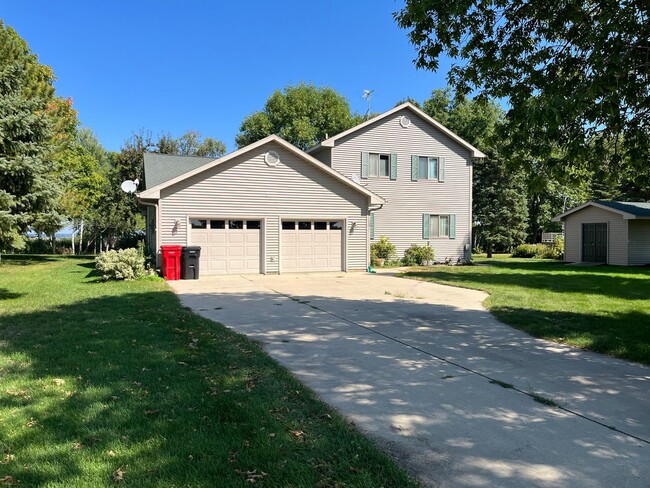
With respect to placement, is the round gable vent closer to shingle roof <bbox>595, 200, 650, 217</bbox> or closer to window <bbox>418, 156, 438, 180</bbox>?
window <bbox>418, 156, 438, 180</bbox>

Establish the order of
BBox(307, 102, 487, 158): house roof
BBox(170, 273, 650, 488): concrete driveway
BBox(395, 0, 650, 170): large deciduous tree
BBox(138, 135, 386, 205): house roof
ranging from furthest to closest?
1. BBox(307, 102, 487, 158): house roof
2. BBox(138, 135, 386, 205): house roof
3. BBox(395, 0, 650, 170): large deciduous tree
4. BBox(170, 273, 650, 488): concrete driveway

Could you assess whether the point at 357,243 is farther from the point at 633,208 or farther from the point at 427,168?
the point at 633,208

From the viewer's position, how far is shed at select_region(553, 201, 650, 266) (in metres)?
22.5

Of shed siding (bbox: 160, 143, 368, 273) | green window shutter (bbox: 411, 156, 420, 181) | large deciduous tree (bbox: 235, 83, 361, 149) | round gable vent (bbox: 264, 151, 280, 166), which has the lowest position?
shed siding (bbox: 160, 143, 368, 273)

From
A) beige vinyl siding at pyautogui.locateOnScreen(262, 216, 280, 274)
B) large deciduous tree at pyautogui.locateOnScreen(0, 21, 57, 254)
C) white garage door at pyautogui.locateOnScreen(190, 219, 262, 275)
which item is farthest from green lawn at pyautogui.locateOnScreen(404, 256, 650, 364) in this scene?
large deciduous tree at pyautogui.locateOnScreen(0, 21, 57, 254)

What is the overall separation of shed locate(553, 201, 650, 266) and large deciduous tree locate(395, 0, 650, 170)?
17198 mm

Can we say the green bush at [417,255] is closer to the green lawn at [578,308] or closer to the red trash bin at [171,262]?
the green lawn at [578,308]

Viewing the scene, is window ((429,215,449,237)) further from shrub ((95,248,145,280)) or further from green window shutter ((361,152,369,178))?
shrub ((95,248,145,280))

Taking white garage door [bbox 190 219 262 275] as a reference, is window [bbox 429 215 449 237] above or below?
above

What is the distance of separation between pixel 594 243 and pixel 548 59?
20.2 meters

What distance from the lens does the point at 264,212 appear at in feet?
55.4

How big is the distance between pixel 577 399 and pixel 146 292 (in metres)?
9.81

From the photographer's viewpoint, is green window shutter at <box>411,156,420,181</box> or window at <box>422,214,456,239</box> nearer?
green window shutter at <box>411,156,420,181</box>

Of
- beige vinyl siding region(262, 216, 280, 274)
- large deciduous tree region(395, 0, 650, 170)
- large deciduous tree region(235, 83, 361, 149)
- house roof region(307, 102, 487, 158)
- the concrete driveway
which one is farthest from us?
large deciduous tree region(235, 83, 361, 149)
